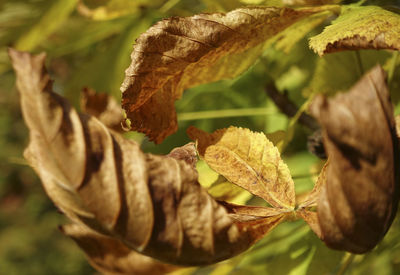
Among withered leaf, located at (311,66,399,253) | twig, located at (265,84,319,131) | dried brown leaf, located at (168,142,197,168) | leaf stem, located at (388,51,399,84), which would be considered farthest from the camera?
twig, located at (265,84,319,131)

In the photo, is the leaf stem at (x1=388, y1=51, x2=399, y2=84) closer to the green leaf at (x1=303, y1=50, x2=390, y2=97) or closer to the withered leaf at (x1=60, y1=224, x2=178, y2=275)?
the green leaf at (x1=303, y1=50, x2=390, y2=97)

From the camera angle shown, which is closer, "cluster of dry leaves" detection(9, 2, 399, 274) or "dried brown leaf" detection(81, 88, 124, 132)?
"cluster of dry leaves" detection(9, 2, 399, 274)

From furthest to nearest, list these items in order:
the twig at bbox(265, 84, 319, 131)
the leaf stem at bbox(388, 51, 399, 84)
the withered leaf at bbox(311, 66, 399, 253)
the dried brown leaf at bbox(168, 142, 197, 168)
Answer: the twig at bbox(265, 84, 319, 131), the leaf stem at bbox(388, 51, 399, 84), the dried brown leaf at bbox(168, 142, 197, 168), the withered leaf at bbox(311, 66, 399, 253)

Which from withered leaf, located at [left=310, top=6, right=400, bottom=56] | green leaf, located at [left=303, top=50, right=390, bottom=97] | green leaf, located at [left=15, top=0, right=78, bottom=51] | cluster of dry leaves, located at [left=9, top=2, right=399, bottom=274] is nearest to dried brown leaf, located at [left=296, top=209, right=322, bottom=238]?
cluster of dry leaves, located at [left=9, top=2, right=399, bottom=274]

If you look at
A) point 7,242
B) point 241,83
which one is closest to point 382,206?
point 241,83

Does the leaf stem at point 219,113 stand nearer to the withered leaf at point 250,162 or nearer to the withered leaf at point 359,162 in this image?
the withered leaf at point 250,162

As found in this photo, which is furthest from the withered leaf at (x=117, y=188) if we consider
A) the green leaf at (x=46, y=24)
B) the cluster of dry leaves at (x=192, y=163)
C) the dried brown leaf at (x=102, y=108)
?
the green leaf at (x=46, y=24)

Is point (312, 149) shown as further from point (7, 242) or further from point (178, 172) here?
point (7, 242)

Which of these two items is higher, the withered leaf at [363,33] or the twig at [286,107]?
the withered leaf at [363,33]
